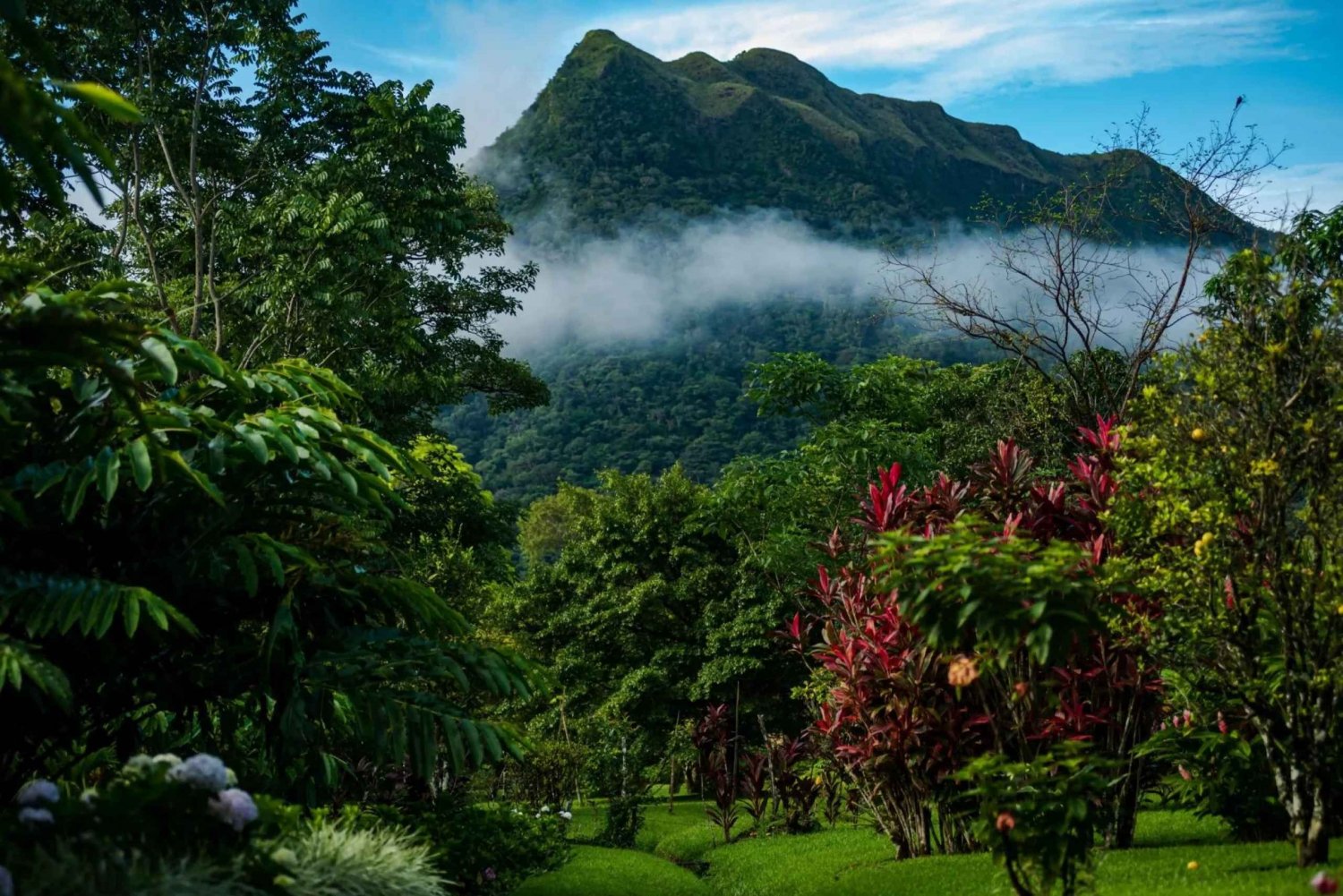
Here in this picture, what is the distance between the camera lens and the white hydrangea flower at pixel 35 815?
4.24 m

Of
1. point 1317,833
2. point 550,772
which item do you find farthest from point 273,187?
point 1317,833

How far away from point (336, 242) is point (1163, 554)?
12.9 metres

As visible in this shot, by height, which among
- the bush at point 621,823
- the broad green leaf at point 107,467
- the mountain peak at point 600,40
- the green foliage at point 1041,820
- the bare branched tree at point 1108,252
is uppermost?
the mountain peak at point 600,40

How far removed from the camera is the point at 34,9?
16.3 m

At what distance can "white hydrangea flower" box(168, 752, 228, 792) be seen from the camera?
4.51 metres

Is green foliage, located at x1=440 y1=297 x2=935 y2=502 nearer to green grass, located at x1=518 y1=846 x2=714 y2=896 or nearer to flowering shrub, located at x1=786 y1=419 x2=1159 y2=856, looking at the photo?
green grass, located at x1=518 y1=846 x2=714 y2=896

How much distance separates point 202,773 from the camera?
14.8ft

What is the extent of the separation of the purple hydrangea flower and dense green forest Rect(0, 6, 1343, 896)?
2cm

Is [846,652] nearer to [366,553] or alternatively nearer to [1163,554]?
[1163,554]

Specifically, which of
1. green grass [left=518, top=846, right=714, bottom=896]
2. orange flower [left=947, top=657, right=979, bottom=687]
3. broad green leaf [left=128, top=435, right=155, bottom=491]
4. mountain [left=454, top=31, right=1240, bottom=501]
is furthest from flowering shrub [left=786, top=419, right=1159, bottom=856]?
mountain [left=454, top=31, right=1240, bottom=501]

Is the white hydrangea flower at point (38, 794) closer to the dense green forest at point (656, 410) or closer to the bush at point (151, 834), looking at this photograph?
the bush at point (151, 834)

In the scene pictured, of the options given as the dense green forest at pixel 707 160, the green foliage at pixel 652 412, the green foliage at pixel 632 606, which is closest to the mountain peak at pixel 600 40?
the dense green forest at pixel 707 160

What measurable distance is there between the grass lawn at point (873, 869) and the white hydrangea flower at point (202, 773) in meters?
4.41

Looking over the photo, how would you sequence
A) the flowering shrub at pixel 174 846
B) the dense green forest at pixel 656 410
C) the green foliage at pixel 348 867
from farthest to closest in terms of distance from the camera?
the dense green forest at pixel 656 410 < the green foliage at pixel 348 867 < the flowering shrub at pixel 174 846
